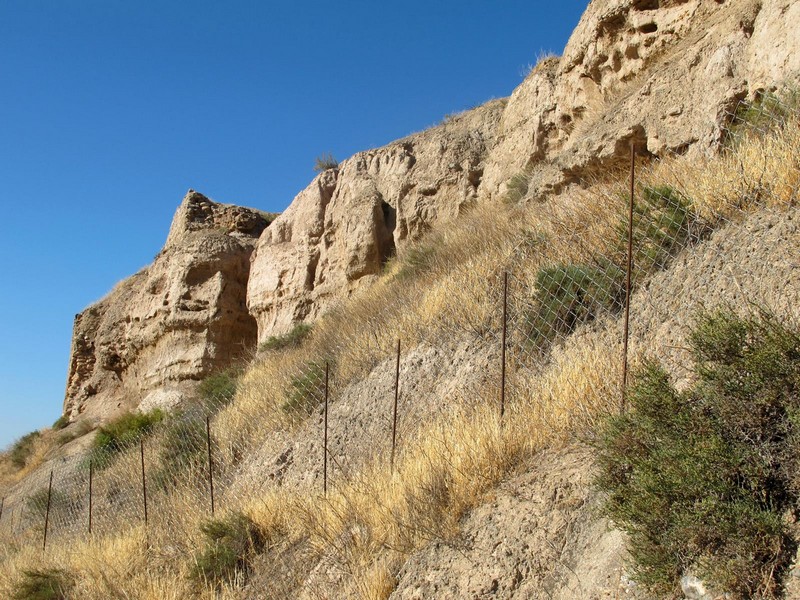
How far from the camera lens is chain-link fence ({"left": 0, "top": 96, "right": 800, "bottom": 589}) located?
607 cm

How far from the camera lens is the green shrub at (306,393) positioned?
427 inches

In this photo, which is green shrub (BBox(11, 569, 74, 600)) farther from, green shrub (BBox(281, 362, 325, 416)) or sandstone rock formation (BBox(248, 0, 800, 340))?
sandstone rock formation (BBox(248, 0, 800, 340))

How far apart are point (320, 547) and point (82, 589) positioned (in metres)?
4.08

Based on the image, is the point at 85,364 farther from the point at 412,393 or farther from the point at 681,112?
the point at 681,112

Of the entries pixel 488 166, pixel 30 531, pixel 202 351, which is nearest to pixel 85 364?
pixel 202 351

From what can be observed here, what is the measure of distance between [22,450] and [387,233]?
50.7 feet

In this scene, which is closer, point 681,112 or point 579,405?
point 579,405

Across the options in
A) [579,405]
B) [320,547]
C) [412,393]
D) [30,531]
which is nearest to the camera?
[579,405]

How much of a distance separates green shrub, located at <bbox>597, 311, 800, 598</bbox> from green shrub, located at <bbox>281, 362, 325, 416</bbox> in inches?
269

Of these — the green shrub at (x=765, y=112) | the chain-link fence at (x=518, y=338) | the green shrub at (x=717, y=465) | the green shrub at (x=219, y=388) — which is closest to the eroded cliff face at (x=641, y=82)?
the green shrub at (x=765, y=112)

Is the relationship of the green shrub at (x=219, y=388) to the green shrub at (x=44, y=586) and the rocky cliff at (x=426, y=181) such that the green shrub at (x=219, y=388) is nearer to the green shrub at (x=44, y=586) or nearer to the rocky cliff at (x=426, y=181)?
the rocky cliff at (x=426, y=181)

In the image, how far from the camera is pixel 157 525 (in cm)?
1007

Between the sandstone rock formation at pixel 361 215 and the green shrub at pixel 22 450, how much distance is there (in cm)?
988

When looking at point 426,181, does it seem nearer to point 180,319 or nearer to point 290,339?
point 290,339
